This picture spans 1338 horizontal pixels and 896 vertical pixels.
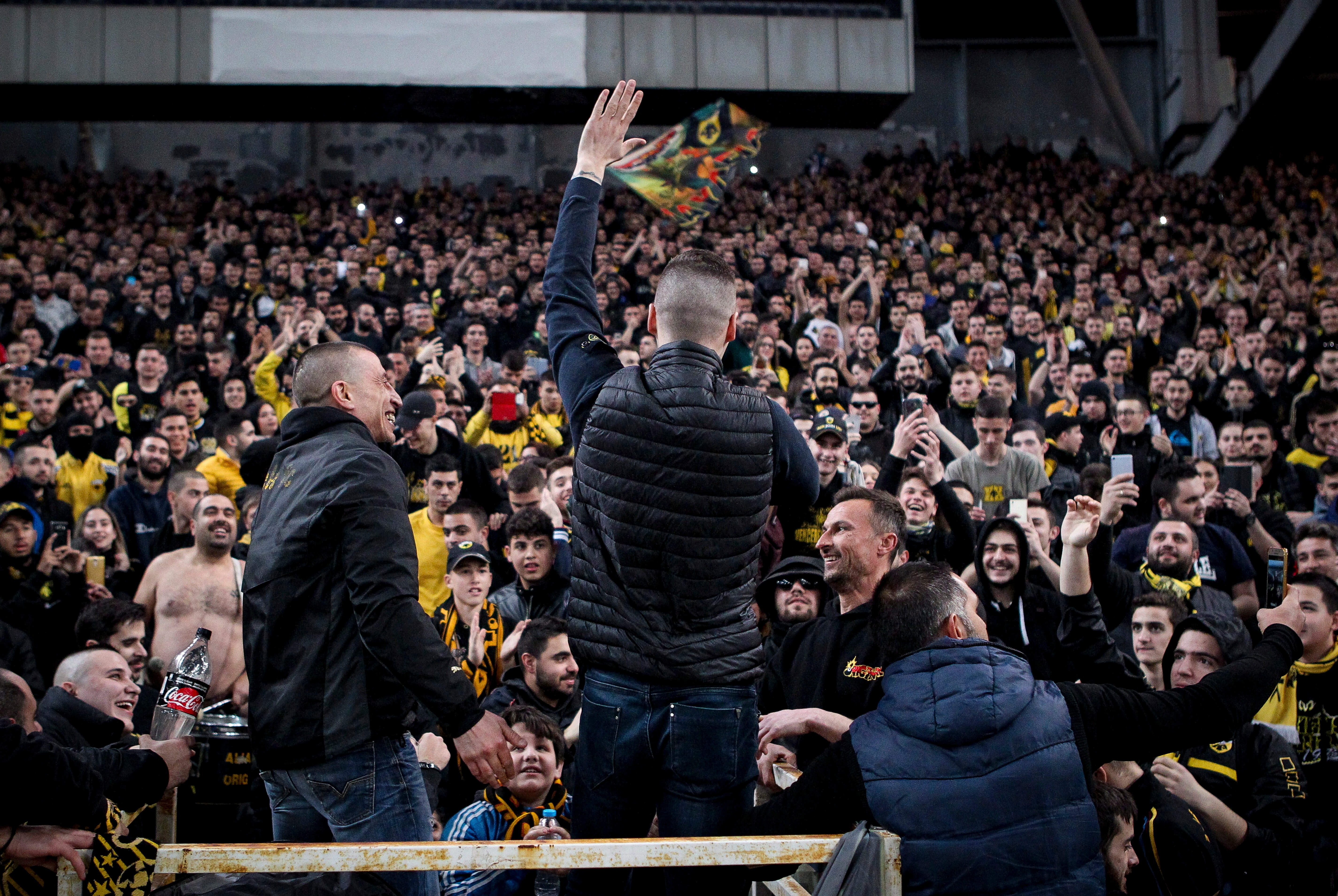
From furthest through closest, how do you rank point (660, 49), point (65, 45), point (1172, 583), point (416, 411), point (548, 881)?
point (660, 49) < point (65, 45) < point (416, 411) < point (1172, 583) < point (548, 881)

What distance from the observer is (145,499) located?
8.08m

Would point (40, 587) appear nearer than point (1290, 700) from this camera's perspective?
No

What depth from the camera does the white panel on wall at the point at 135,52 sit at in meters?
19.6

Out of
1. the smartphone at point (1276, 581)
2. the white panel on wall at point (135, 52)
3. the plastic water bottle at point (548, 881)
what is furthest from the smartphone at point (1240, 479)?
the white panel on wall at point (135, 52)

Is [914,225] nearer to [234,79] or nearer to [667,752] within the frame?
[234,79]

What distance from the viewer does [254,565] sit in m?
2.92

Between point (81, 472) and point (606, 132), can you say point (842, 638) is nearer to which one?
point (606, 132)

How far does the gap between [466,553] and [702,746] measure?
12.0 ft

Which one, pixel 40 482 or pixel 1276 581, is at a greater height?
pixel 40 482

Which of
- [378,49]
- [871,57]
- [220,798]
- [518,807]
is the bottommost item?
[220,798]

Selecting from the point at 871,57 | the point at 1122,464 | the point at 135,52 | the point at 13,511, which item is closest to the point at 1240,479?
the point at 1122,464

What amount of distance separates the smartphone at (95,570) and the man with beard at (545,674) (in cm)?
279

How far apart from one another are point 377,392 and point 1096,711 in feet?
6.57

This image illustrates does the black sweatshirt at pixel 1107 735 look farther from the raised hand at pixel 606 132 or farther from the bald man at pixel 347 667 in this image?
the raised hand at pixel 606 132
